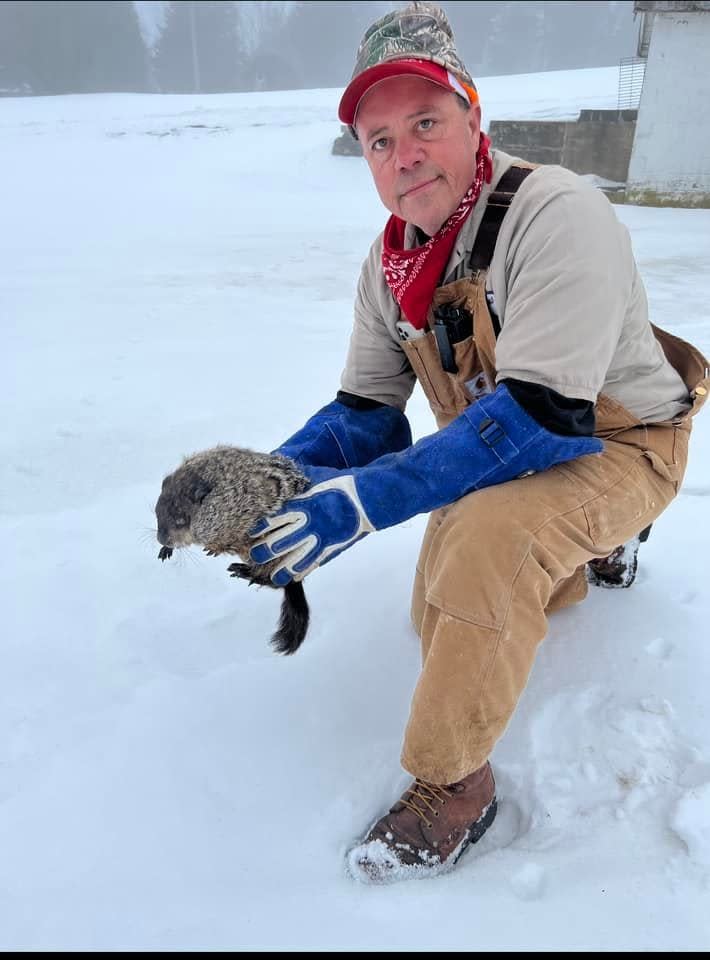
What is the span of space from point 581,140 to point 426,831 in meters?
13.0

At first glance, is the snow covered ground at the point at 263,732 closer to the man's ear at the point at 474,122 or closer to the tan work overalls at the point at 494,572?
the tan work overalls at the point at 494,572

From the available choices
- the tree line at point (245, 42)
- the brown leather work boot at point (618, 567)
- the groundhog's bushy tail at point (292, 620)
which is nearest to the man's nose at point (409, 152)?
the groundhog's bushy tail at point (292, 620)

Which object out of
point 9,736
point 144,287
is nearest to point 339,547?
point 9,736

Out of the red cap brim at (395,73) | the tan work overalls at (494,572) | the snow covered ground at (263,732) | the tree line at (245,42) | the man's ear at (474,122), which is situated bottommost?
the snow covered ground at (263,732)

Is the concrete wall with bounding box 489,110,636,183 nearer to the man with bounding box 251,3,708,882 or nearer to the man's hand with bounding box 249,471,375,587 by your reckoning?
the man with bounding box 251,3,708,882

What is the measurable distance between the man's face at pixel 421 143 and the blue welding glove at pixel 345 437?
0.64 meters

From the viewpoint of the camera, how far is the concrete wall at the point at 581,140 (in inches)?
454

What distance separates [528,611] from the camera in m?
1.53

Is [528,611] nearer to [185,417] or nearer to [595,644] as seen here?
[595,644]

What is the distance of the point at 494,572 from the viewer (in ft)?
4.87

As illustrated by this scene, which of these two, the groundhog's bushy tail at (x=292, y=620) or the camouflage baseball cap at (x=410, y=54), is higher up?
the camouflage baseball cap at (x=410, y=54)

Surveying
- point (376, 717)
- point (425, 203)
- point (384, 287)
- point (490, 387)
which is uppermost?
point (425, 203)

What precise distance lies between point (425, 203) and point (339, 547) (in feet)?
3.06

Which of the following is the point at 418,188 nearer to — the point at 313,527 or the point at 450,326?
the point at 450,326
